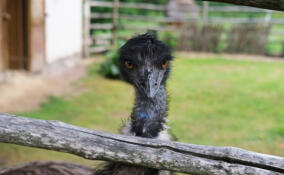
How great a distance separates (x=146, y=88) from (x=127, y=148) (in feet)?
1.25

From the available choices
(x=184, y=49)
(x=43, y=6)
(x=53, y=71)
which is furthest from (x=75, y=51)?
(x=184, y=49)

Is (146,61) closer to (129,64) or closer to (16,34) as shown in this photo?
(129,64)

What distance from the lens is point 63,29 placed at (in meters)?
8.67

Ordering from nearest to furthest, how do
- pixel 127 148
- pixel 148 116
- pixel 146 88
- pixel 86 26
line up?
pixel 127 148 → pixel 146 88 → pixel 148 116 → pixel 86 26

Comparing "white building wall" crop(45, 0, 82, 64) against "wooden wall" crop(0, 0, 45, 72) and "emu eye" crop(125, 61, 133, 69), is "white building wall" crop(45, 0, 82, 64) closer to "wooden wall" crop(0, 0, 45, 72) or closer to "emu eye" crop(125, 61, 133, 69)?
"wooden wall" crop(0, 0, 45, 72)

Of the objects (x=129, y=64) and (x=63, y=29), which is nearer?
(x=129, y=64)

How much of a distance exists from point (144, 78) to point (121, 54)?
33 centimetres

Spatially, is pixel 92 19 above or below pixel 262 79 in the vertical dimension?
above

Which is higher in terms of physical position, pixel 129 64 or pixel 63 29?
pixel 129 64

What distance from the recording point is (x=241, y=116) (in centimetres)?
655

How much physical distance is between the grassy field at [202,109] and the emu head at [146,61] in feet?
7.19

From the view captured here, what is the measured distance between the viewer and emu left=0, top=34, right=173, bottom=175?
86.0 inches

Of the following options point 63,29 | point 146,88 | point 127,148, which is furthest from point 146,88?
point 63,29

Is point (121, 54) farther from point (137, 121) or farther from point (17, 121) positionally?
point (17, 121)
